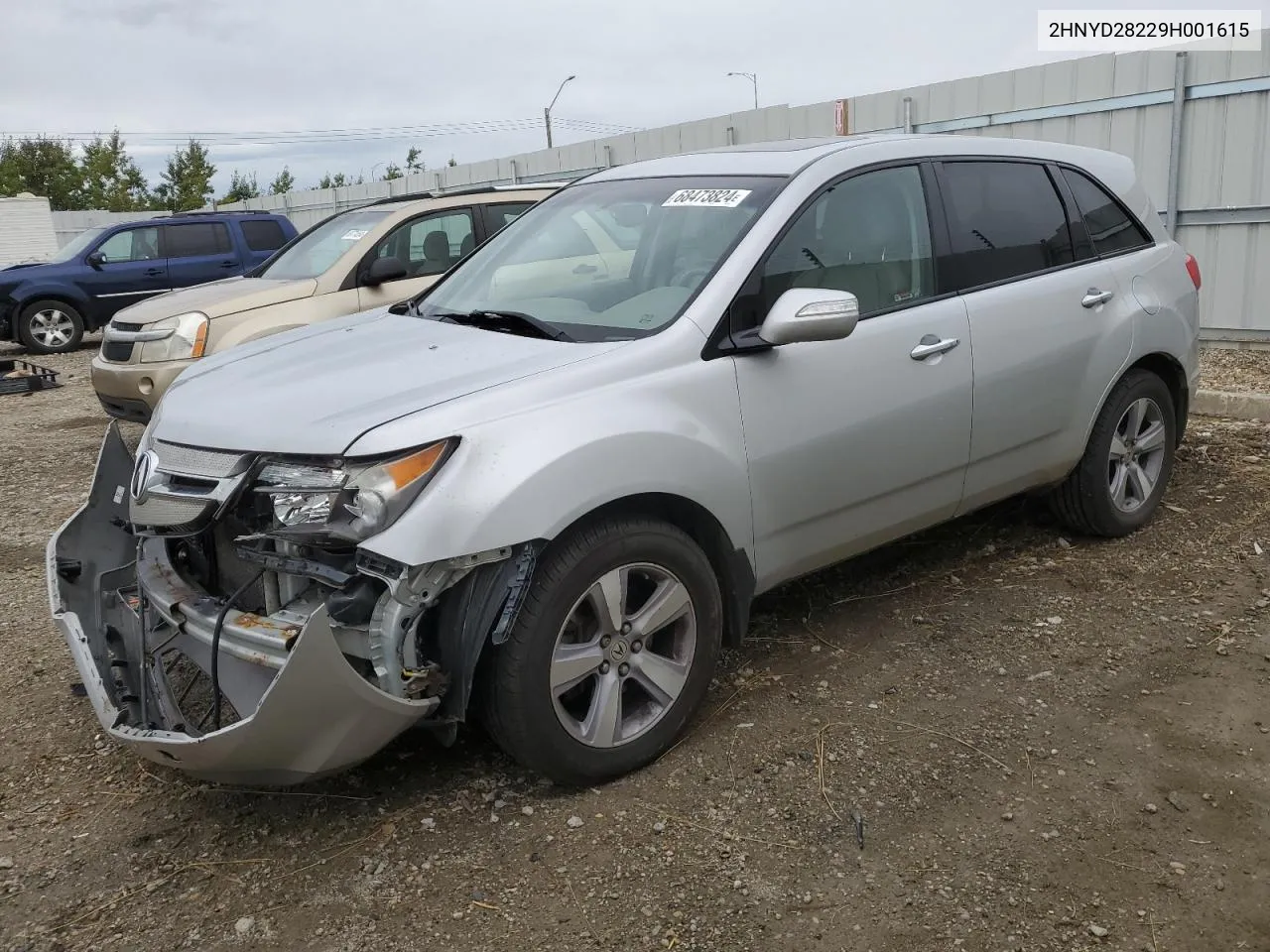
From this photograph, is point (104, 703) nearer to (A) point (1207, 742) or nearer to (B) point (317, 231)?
(A) point (1207, 742)

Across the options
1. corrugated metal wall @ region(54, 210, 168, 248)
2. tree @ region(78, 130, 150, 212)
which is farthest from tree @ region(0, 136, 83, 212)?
corrugated metal wall @ region(54, 210, 168, 248)

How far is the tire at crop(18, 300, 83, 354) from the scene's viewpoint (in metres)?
14.7

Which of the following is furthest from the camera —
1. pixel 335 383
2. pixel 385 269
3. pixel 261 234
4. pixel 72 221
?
pixel 72 221

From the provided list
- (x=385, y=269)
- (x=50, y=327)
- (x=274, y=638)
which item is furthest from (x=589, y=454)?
(x=50, y=327)

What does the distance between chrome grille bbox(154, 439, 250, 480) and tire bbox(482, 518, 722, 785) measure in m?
0.89

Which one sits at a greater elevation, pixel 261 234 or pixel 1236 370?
pixel 261 234

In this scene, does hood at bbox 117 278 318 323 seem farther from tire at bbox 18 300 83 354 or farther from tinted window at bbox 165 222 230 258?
tire at bbox 18 300 83 354

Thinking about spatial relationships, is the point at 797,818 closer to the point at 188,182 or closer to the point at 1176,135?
the point at 1176,135

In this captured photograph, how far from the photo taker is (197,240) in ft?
48.5

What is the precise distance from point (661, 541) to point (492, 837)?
36.8 inches

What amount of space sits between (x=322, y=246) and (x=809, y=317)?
592cm

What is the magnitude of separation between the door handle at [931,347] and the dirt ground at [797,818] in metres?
1.07

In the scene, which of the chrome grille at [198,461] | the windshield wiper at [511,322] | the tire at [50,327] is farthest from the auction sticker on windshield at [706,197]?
the tire at [50,327]

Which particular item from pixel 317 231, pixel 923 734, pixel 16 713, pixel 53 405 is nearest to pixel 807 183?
pixel 923 734
